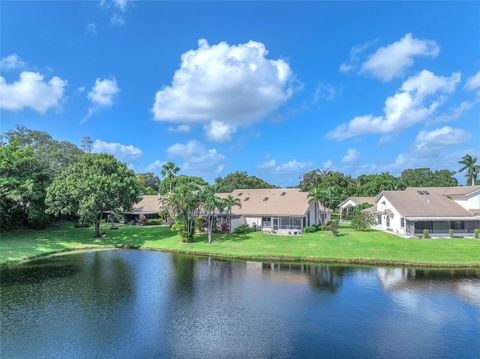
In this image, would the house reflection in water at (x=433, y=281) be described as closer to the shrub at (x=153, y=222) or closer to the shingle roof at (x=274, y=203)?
the shingle roof at (x=274, y=203)

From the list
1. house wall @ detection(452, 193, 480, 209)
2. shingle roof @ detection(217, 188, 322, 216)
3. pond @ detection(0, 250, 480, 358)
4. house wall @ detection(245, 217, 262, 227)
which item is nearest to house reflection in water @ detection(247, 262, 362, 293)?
pond @ detection(0, 250, 480, 358)

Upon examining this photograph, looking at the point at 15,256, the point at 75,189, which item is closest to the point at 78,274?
the point at 15,256

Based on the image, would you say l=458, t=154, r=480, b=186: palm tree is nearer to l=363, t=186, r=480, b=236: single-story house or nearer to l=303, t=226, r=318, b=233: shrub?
l=363, t=186, r=480, b=236: single-story house

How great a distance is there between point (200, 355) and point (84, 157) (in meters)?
47.5

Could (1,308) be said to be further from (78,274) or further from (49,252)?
(49,252)

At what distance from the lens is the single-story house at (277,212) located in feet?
175

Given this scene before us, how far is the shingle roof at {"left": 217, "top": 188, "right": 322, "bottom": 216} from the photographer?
→ 54.0m

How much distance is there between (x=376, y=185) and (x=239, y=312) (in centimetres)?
8256

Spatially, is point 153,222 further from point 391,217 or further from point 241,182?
point 391,217

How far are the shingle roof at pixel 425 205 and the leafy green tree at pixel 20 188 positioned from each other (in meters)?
54.2

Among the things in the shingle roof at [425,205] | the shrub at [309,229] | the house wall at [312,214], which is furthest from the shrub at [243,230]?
the shingle roof at [425,205]

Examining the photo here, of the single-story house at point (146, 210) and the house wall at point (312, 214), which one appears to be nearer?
the house wall at point (312, 214)

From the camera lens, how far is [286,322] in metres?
21.5

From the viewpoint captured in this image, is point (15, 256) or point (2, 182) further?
point (2, 182)
